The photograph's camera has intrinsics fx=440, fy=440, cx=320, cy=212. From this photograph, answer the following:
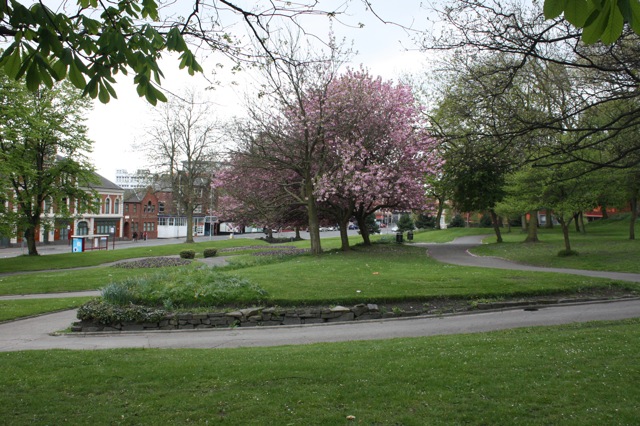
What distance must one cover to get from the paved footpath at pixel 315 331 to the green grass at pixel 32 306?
0.89 m

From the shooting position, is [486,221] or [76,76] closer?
[76,76]

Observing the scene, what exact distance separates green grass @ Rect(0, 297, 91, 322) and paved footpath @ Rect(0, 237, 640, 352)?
888mm

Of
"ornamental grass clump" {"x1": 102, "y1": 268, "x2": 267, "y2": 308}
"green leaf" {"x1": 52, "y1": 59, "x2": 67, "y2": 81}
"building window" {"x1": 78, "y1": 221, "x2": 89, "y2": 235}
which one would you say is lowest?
"ornamental grass clump" {"x1": 102, "y1": 268, "x2": 267, "y2": 308}

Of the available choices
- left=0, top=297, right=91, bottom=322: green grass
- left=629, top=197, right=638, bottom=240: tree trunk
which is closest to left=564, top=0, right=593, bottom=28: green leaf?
left=0, top=297, right=91, bottom=322: green grass

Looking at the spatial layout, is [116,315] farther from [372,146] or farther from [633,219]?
[633,219]

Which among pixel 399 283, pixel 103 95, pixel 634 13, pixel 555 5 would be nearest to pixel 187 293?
pixel 399 283

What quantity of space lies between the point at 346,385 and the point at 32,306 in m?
13.2

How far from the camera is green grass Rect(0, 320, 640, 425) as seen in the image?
439 cm

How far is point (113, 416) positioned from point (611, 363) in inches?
241

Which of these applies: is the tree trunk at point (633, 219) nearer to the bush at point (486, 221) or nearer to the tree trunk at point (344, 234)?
the tree trunk at point (344, 234)

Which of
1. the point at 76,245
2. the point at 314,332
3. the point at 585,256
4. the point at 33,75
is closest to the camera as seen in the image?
the point at 33,75

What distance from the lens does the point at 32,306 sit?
14.3 meters

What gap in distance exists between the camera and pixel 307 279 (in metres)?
15.1

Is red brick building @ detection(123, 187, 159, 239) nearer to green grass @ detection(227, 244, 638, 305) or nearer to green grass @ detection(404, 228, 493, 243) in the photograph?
green grass @ detection(404, 228, 493, 243)
